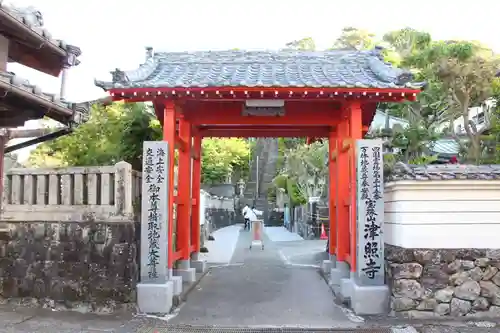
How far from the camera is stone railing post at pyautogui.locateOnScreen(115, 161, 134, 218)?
8.21 metres

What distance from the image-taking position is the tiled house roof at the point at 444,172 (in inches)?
303

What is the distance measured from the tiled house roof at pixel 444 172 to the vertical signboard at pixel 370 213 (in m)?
0.42

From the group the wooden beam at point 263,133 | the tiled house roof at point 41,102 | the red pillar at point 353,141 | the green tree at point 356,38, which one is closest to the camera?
the tiled house roof at point 41,102

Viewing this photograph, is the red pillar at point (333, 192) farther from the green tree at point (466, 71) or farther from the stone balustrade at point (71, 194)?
the green tree at point (466, 71)

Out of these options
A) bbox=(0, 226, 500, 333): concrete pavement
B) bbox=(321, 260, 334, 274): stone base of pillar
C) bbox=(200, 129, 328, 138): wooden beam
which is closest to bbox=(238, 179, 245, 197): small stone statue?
bbox=(200, 129, 328, 138): wooden beam

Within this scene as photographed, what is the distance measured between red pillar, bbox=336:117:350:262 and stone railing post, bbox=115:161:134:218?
181 inches

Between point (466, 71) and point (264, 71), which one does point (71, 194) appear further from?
point (466, 71)

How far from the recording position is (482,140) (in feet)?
62.0

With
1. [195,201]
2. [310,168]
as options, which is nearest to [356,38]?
[310,168]

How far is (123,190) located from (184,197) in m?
2.73

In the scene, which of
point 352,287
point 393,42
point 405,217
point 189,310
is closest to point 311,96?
point 405,217

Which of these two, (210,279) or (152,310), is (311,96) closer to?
(152,310)

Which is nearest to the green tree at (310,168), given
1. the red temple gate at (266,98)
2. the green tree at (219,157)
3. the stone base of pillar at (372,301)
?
the green tree at (219,157)

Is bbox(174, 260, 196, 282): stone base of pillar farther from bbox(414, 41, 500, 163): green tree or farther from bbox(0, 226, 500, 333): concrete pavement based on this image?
bbox(414, 41, 500, 163): green tree
